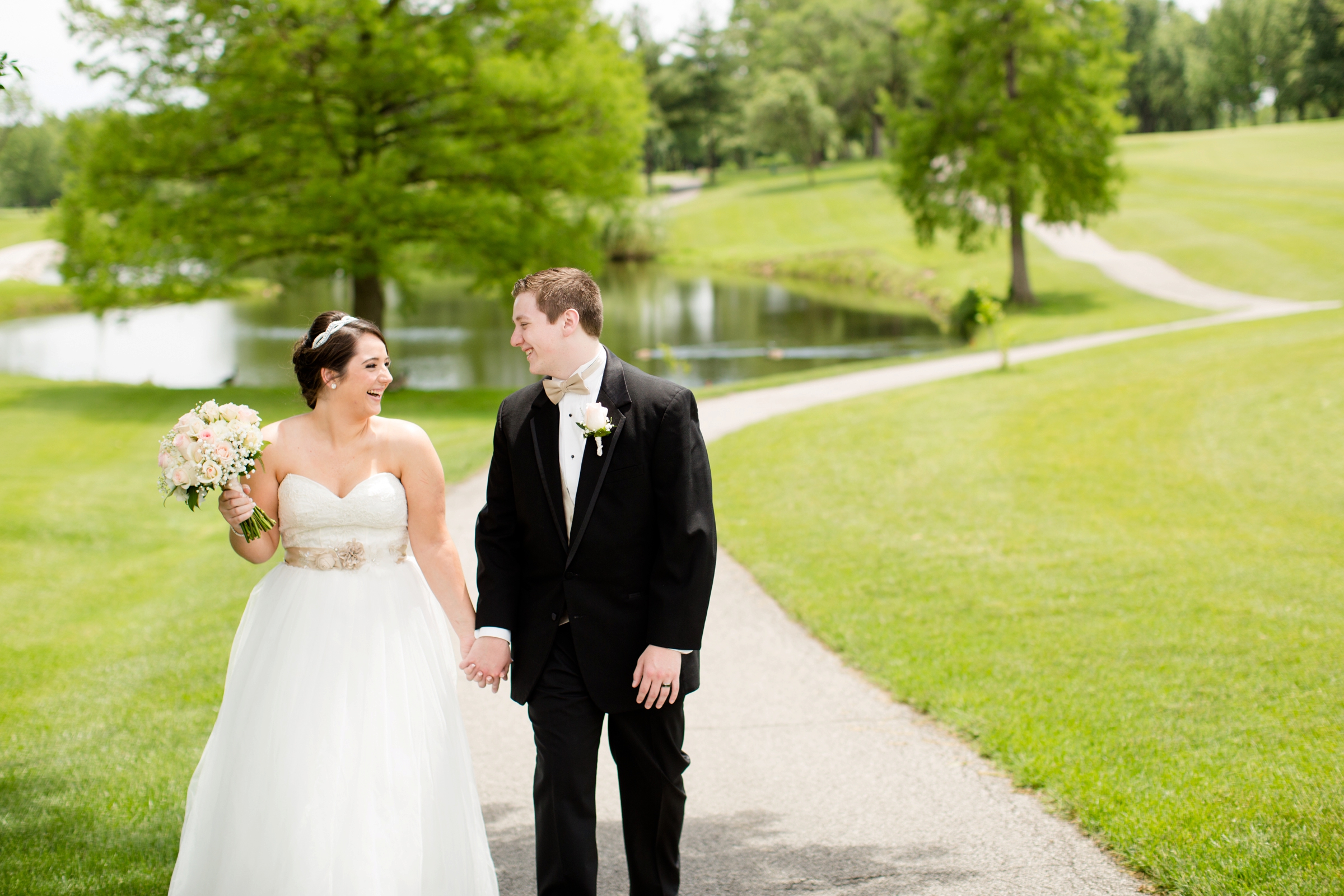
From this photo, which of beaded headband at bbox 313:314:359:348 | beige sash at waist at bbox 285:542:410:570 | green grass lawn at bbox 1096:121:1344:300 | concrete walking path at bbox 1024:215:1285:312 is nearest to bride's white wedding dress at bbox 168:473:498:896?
beige sash at waist at bbox 285:542:410:570

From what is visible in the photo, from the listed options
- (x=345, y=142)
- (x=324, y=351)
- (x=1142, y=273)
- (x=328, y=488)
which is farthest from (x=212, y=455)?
(x=1142, y=273)

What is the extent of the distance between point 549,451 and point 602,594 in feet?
1.69

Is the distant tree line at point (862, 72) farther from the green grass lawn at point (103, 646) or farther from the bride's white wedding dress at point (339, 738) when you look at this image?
the bride's white wedding dress at point (339, 738)

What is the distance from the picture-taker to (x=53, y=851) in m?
4.54

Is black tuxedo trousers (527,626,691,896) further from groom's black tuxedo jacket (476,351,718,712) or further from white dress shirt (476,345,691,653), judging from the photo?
white dress shirt (476,345,691,653)

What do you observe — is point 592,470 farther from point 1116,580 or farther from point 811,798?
point 1116,580

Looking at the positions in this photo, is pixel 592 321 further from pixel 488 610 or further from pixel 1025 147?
pixel 1025 147

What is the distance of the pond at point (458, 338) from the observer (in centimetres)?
2767

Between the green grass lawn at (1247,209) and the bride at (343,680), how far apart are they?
109 ft

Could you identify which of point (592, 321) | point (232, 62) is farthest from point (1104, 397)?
point (232, 62)

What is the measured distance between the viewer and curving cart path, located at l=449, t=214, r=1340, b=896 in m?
4.28

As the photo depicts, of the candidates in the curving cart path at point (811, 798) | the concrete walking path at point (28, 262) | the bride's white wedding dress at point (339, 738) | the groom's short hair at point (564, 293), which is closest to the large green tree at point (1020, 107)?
the curving cart path at point (811, 798)

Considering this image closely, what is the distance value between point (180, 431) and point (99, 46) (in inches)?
830

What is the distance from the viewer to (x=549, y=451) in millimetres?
3674
